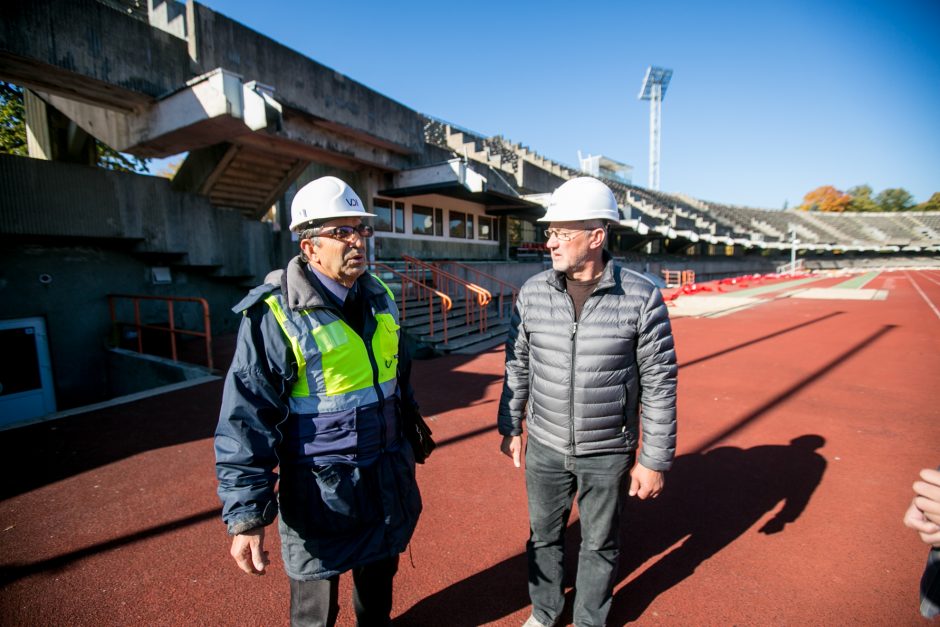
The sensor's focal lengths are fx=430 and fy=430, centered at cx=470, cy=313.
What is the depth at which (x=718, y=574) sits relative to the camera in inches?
106

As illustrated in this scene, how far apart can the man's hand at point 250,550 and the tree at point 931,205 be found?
10344 centimetres

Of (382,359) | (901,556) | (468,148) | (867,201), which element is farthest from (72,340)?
(867,201)

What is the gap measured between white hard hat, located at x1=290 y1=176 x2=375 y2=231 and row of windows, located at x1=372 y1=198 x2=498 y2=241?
10.6 metres

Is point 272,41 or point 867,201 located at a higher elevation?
point 867,201

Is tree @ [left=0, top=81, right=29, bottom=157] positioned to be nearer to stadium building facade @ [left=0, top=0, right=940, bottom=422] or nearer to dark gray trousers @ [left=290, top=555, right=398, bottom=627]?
stadium building facade @ [left=0, top=0, right=940, bottom=422]

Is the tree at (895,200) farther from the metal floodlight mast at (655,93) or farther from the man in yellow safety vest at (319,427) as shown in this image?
the man in yellow safety vest at (319,427)

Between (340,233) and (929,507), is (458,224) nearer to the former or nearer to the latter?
(340,233)

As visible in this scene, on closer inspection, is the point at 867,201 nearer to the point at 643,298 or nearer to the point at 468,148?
the point at 468,148

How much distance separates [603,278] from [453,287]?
32.8 ft

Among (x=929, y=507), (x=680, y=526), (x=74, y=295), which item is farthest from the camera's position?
(x=74, y=295)

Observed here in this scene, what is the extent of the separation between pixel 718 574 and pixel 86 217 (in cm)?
1056

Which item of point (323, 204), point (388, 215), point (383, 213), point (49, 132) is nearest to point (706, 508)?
point (323, 204)

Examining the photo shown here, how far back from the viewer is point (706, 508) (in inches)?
134

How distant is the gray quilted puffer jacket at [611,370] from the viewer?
80.9 inches
